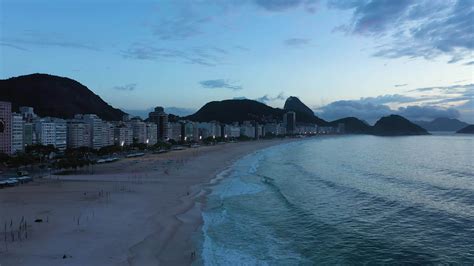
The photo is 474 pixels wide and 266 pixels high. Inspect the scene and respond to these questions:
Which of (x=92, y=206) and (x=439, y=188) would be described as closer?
(x=92, y=206)

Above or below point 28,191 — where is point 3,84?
above

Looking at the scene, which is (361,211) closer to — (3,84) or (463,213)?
(463,213)

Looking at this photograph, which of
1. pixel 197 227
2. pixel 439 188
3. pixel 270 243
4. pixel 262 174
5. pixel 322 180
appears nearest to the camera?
pixel 270 243

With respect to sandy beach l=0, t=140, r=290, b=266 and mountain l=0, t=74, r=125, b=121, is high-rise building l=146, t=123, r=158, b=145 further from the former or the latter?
sandy beach l=0, t=140, r=290, b=266

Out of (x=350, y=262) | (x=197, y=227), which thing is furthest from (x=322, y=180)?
(x=350, y=262)

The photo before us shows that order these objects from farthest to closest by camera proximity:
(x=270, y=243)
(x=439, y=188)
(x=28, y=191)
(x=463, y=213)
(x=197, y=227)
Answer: (x=439, y=188) → (x=28, y=191) → (x=463, y=213) → (x=197, y=227) → (x=270, y=243)

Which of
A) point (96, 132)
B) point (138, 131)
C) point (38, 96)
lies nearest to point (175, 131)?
point (138, 131)

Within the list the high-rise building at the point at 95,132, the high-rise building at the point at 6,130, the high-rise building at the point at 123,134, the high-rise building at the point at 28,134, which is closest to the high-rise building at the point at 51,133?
the high-rise building at the point at 28,134

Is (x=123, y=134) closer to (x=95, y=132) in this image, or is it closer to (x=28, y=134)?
(x=95, y=132)
